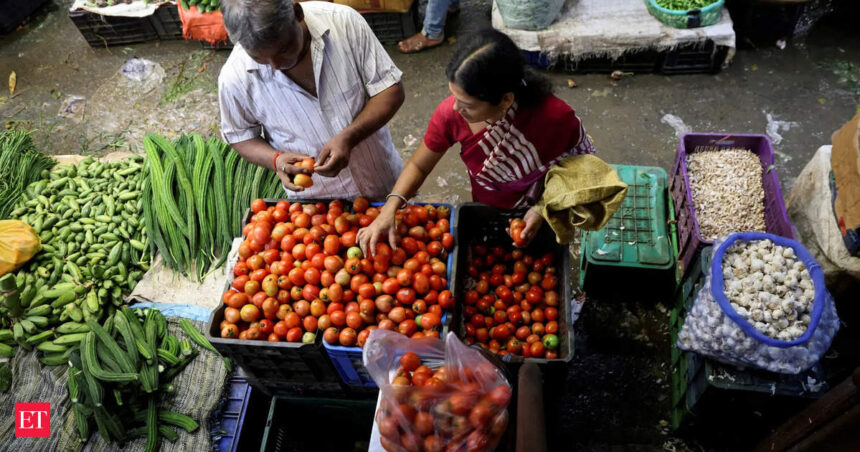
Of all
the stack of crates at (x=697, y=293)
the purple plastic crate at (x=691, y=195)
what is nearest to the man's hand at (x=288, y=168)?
the stack of crates at (x=697, y=293)

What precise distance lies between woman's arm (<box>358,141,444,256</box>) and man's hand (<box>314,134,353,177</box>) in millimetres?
314

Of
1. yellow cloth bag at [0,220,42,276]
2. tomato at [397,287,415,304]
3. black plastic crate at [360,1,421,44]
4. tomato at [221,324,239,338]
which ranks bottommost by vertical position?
black plastic crate at [360,1,421,44]

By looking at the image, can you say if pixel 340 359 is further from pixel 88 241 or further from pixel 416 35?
pixel 416 35

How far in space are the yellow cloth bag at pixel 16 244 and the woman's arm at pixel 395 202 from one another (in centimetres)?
264

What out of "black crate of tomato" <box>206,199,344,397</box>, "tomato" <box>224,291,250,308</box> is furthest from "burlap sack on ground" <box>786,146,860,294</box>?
"tomato" <box>224,291,250,308</box>

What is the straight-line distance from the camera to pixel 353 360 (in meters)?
2.37

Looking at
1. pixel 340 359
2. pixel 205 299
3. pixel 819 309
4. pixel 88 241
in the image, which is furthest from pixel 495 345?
pixel 88 241

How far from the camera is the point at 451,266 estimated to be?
8.29 feet

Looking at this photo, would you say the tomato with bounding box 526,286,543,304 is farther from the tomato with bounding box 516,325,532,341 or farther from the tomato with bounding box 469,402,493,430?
the tomato with bounding box 469,402,493,430

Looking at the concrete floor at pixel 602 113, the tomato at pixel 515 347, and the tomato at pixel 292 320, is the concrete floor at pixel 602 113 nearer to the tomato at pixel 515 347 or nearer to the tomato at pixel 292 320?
the tomato at pixel 515 347

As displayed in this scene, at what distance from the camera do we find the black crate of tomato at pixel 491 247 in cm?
255

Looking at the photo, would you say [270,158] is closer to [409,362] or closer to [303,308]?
[303,308]

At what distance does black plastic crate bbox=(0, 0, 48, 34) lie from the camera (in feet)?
21.2

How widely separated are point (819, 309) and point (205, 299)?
3622mm
